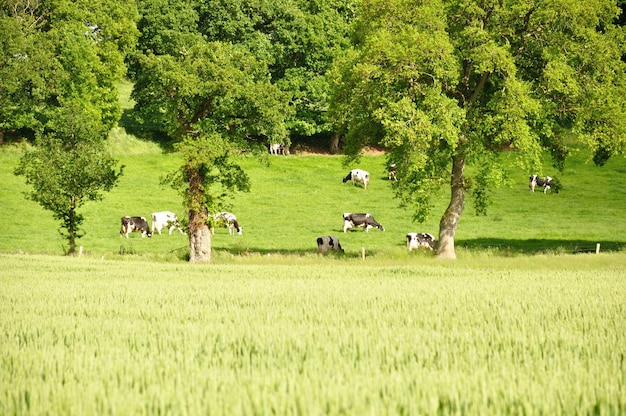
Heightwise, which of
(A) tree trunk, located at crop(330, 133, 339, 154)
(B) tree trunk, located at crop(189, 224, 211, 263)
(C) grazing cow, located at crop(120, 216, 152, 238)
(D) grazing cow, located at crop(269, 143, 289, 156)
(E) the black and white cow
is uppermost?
(A) tree trunk, located at crop(330, 133, 339, 154)

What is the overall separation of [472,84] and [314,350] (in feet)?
92.6

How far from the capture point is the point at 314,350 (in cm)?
988

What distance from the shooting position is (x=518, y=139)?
32344mm

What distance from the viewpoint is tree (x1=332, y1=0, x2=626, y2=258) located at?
1264 inches

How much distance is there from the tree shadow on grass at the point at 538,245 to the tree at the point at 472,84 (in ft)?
20.3

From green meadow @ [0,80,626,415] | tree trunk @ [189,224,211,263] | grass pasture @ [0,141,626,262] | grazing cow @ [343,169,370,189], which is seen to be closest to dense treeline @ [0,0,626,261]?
tree trunk @ [189,224,211,263]

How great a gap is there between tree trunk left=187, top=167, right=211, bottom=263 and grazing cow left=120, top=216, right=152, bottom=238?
12.8 meters

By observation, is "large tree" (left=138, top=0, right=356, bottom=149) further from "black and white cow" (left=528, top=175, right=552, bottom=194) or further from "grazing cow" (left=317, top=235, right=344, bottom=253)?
"grazing cow" (left=317, top=235, right=344, bottom=253)

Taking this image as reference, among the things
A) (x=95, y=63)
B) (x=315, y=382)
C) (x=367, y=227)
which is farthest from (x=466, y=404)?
(x=95, y=63)

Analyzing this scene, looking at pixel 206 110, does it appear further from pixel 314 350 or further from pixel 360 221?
pixel 314 350

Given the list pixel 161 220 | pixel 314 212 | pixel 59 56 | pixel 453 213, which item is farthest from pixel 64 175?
pixel 59 56

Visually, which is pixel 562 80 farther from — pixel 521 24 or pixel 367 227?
pixel 367 227

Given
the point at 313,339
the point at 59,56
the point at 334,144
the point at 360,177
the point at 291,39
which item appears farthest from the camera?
the point at 334,144

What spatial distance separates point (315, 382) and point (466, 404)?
157cm
